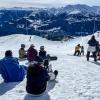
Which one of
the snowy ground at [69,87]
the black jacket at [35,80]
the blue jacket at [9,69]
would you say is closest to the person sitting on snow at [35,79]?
the black jacket at [35,80]

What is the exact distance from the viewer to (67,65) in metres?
22.7

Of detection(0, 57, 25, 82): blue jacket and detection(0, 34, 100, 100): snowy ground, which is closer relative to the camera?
detection(0, 34, 100, 100): snowy ground

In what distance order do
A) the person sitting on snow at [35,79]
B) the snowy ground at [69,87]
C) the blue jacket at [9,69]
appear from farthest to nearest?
1. the blue jacket at [9,69]
2. the snowy ground at [69,87]
3. the person sitting on snow at [35,79]

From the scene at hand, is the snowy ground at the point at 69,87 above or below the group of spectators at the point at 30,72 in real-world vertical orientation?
below

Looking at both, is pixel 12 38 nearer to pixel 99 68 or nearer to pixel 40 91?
pixel 99 68

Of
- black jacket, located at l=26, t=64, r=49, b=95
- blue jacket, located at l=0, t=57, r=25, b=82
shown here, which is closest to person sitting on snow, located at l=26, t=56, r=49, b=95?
black jacket, located at l=26, t=64, r=49, b=95

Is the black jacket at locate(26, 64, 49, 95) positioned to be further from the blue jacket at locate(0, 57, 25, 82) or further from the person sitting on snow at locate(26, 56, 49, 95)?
the blue jacket at locate(0, 57, 25, 82)

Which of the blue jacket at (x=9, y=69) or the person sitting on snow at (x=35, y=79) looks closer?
the person sitting on snow at (x=35, y=79)

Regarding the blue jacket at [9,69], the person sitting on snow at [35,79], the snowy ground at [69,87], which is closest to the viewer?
the person sitting on snow at [35,79]

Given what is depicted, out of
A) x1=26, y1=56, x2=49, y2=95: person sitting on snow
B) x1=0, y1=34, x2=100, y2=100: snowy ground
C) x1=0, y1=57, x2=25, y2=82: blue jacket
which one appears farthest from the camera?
x1=0, y1=57, x2=25, y2=82: blue jacket

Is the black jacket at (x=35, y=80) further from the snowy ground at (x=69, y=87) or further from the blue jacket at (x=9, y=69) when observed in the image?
the blue jacket at (x=9, y=69)

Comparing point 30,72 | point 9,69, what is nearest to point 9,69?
point 9,69

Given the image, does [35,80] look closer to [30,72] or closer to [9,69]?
[30,72]

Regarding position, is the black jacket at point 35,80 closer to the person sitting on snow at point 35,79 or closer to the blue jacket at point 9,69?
the person sitting on snow at point 35,79
